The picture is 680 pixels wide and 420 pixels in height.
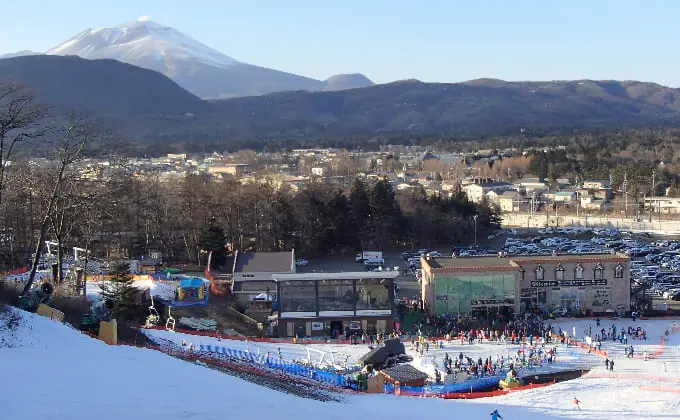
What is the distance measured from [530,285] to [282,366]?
29.2ft

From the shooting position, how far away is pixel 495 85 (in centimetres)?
16588

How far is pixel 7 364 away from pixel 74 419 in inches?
55.9

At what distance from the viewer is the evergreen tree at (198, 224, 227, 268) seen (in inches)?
946

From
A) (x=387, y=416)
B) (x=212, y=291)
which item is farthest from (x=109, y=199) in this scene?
(x=387, y=416)

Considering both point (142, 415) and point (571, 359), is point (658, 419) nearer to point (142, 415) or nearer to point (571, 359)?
point (571, 359)

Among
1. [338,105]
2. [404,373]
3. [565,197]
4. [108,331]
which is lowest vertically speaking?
[404,373]

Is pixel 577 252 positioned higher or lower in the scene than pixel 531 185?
lower

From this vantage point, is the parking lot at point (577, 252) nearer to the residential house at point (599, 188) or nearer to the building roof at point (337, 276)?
the building roof at point (337, 276)

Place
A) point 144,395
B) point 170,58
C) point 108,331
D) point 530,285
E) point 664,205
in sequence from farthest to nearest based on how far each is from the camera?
point 170,58
point 664,205
point 530,285
point 108,331
point 144,395

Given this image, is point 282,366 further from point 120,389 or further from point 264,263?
point 264,263

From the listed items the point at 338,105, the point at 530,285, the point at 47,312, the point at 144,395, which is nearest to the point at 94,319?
the point at 47,312

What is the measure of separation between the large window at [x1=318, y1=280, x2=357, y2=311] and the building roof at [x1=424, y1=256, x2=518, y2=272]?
2.65m

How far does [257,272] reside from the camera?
64.8ft

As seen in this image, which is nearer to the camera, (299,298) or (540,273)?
(299,298)
